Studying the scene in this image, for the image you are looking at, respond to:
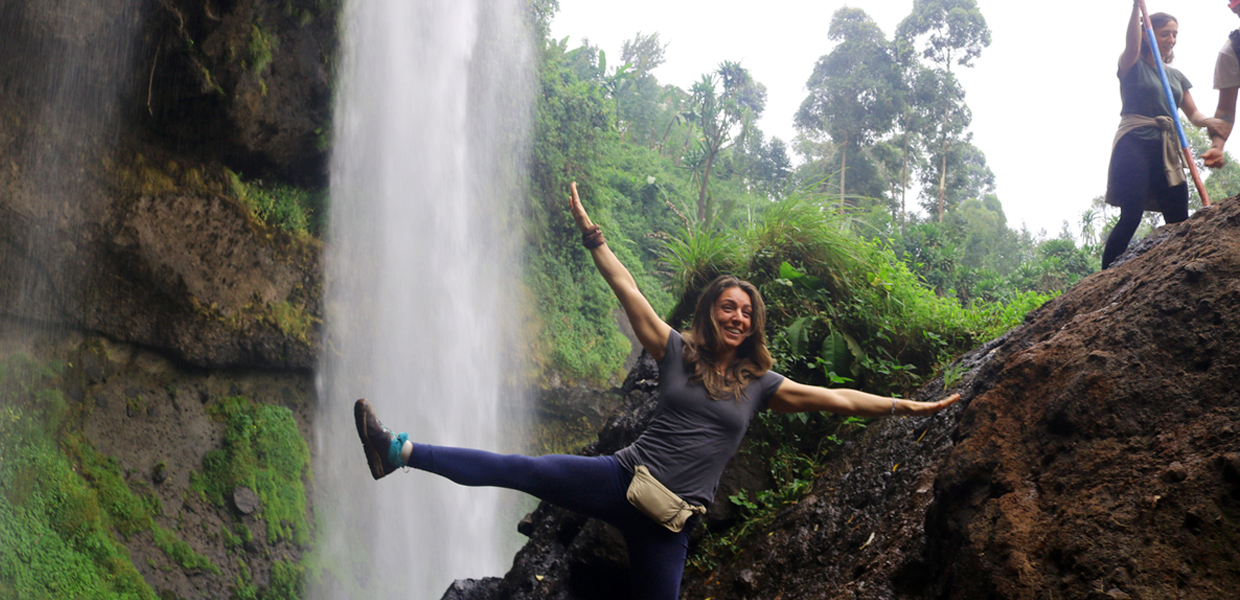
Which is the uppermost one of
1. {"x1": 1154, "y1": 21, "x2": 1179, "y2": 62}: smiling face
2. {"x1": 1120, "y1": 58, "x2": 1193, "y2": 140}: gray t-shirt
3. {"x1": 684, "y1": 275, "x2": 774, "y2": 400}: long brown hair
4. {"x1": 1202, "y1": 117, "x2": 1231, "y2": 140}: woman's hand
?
{"x1": 1154, "y1": 21, "x2": 1179, "y2": 62}: smiling face

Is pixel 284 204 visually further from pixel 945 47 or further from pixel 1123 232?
pixel 945 47

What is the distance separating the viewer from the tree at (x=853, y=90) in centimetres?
2825

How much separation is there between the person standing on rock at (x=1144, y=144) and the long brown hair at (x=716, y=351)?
2638 millimetres

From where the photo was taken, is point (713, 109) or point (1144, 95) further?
point (713, 109)

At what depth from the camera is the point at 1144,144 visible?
4.27 meters

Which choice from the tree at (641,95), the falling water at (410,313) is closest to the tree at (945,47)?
the tree at (641,95)

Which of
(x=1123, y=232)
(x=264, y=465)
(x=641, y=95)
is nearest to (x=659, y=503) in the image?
(x=1123, y=232)

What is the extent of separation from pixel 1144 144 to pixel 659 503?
3.64 meters

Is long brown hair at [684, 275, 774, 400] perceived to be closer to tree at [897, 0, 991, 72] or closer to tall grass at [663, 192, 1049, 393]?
tall grass at [663, 192, 1049, 393]

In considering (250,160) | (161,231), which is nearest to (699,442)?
(161,231)

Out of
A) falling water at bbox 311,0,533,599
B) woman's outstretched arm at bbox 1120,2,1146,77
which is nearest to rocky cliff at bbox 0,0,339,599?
falling water at bbox 311,0,533,599

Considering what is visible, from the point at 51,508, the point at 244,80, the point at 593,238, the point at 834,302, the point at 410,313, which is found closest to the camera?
the point at 593,238

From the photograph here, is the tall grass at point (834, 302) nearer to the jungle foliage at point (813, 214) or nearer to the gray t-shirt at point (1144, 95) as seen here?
the jungle foliage at point (813, 214)

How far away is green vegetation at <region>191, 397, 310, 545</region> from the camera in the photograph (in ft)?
29.3
